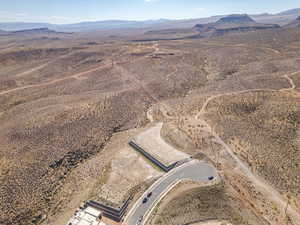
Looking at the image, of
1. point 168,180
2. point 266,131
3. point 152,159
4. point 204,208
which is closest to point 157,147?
point 152,159

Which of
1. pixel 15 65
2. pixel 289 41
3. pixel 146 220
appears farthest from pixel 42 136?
pixel 289 41

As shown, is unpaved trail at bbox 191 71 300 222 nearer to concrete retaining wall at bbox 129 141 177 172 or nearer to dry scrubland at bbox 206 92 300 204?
dry scrubland at bbox 206 92 300 204

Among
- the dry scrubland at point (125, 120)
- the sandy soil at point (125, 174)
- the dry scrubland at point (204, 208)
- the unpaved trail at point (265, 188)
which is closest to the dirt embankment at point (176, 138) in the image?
the dry scrubland at point (125, 120)

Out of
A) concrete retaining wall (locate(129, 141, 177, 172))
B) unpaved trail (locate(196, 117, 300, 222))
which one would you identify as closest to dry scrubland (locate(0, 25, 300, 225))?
unpaved trail (locate(196, 117, 300, 222))

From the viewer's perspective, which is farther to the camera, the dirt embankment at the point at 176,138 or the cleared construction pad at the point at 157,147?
the dirt embankment at the point at 176,138

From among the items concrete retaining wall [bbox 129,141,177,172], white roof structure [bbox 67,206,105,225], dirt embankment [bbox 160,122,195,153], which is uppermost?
dirt embankment [bbox 160,122,195,153]

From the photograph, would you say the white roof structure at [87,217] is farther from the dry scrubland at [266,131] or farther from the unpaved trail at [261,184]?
the dry scrubland at [266,131]

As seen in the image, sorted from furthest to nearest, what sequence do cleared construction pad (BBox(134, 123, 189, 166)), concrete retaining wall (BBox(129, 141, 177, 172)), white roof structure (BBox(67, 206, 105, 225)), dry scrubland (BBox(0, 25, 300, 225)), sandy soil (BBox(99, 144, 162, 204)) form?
1. cleared construction pad (BBox(134, 123, 189, 166))
2. concrete retaining wall (BBox(129, 141, 177, 172))
3. dry scrubland (BBox(0, 25, 300, 225))
4. sandy soil (BBox(99, 144, 162, 204))
5. white roof structure (BBox(67, 206, 105, 225))
